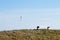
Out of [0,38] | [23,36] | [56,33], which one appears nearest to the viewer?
[0,38]

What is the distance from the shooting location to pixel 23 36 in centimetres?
3406

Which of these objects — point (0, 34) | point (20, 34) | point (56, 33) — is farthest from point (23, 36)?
point (56, 33)

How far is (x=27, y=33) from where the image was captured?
3594cm

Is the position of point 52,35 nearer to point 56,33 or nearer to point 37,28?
point 56,33

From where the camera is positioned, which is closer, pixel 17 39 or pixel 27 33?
pixel 17 39

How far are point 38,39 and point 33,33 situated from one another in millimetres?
2447

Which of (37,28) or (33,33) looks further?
(37,28)

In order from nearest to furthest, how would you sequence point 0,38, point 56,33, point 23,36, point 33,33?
point 0,38 → point 23,36 → point 33,33 → point 56,33

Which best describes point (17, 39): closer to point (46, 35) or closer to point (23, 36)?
point (23, 36)

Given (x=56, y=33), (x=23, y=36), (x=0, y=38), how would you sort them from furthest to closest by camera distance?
(x=56, y=33) < (x=23, y=36) < (x=0, y=38)

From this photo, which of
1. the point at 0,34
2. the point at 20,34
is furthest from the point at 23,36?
the point at 0,34

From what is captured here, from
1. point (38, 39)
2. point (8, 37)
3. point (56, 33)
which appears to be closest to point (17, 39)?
point (8, 37)

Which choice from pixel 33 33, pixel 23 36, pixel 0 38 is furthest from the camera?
pixel 33 33

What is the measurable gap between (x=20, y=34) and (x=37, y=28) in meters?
7.33
